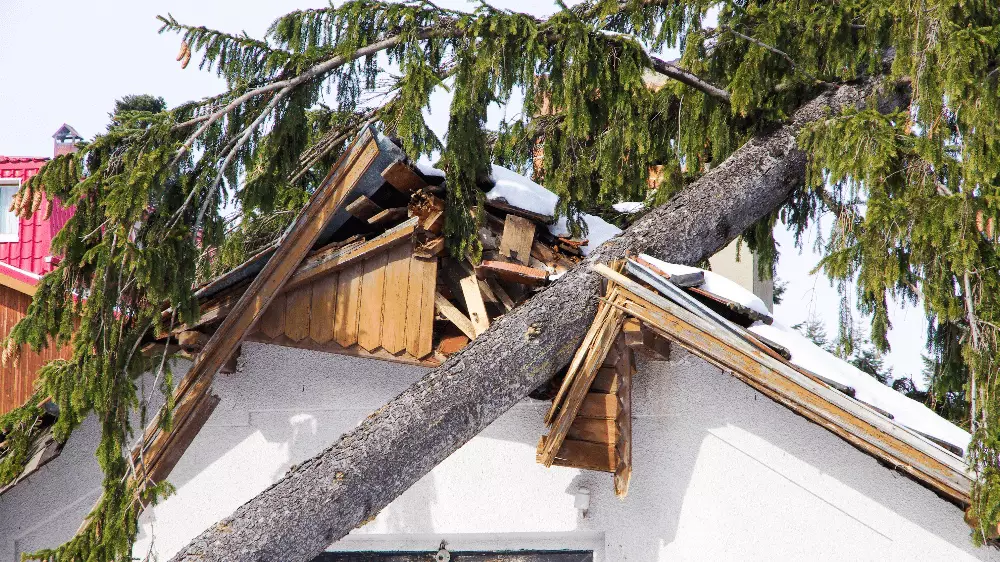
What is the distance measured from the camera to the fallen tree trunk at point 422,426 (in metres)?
5.53

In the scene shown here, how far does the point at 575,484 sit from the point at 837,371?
1.78 metres

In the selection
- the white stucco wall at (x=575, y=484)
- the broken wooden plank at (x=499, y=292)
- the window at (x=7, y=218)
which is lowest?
the white stucco wall at (x=575, y=484)

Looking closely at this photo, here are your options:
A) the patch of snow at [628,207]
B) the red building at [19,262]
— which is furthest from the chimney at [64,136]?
the patch of snow at [628,207]

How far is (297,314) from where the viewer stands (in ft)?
21.9

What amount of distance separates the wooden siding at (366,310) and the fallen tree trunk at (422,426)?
0.62m

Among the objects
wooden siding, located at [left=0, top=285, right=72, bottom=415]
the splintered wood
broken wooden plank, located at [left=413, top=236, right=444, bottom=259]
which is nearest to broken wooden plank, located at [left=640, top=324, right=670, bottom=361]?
the splintered wood

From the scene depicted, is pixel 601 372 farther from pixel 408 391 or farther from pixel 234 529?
pixel 234 529

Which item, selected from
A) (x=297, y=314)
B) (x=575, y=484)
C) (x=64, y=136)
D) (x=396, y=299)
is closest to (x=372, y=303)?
(x=396, y=299)

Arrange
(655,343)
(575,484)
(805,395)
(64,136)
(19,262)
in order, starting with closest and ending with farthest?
(805,395) < (655,343) < (575,484) < (19,262) < (64,136)

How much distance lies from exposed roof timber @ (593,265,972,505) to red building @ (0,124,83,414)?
34.2ft

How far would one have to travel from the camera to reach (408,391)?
234 inches

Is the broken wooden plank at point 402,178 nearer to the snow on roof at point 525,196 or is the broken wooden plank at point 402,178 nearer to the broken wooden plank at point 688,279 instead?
the snow on roof at point 525,196

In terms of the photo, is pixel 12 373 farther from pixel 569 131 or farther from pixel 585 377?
pixel 585 377

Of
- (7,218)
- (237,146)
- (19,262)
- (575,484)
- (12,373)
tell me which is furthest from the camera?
(7,218)
